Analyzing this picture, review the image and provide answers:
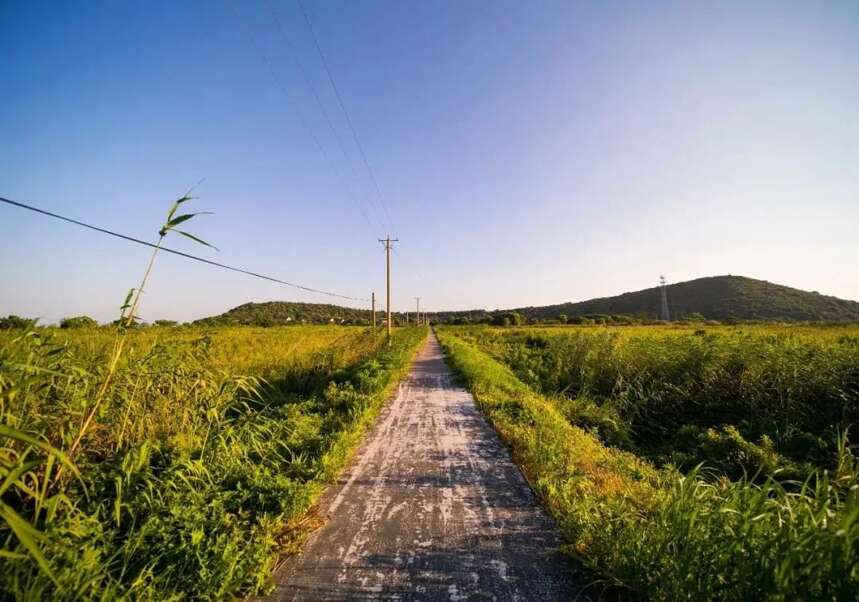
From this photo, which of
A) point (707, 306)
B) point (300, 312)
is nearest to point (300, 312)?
point (300, 312)

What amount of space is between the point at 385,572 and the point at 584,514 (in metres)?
1.62

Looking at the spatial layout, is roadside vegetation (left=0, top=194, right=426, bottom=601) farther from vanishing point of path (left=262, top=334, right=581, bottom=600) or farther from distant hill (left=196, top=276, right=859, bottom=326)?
distant hill (left=196, top=276, right=859, bottom=326)

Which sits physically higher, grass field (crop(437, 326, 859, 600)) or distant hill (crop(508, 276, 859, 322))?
distant hill (crop(508, 276, 859, 322))

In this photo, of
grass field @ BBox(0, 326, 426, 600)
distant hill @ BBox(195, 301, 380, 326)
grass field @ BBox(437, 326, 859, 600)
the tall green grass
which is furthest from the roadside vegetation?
distant hill @ BBox(195, 301, 380, 326)

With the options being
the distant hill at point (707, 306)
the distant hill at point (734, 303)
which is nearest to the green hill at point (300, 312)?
the distant hill at point (707, 306)

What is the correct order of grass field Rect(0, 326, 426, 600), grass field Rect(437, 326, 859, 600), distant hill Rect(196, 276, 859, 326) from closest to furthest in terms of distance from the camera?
1. grass field Rect(437, 326, 859, 600)
2. grass field Rect(0, 326, 426, 600)
3. distant hill Rect(196, 276, 859, 326)

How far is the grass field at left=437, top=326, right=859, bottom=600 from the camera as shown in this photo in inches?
72.2

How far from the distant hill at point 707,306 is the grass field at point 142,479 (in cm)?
4571

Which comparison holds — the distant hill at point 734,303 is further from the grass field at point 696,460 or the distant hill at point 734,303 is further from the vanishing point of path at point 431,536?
the vanishing point of path at point 431,536

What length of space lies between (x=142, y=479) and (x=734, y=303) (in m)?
76.7

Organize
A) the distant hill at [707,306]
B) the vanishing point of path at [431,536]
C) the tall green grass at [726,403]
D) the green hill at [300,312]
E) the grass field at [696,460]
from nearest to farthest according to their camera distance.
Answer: the grass field at [696,460] → the vanishing point of path at [431,536] → the tall green grass at [726,403] → the distant hill at [707,306] → the green hill at [300,312]

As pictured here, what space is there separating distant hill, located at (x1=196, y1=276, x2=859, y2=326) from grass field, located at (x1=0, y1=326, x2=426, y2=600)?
45.7m

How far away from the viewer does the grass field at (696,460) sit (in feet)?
6.01

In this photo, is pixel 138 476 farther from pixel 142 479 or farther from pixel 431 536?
pixel 431 536
